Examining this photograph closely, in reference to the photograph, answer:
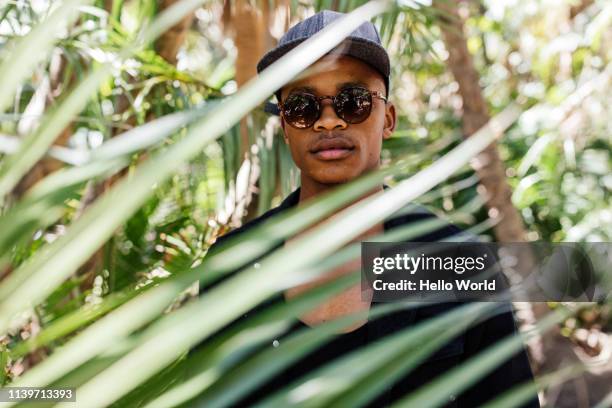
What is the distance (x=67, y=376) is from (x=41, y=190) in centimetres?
8

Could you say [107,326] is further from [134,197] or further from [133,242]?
[133,242]

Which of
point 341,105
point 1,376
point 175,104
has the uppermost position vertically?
point 175,104

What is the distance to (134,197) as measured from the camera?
29 cm

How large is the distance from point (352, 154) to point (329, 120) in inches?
2.4

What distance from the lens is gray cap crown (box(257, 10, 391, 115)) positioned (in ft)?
3.69

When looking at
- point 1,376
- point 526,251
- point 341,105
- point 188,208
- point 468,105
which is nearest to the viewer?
point 1,376

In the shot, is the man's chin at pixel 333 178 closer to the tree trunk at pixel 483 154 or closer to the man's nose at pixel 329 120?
the man's nose at pixel 329 120

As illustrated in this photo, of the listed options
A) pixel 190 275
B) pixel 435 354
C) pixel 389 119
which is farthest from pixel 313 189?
pixel 190 275

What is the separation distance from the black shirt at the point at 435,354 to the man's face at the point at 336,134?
4.5 inches

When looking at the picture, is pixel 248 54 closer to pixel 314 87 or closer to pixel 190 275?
pixel 314 87

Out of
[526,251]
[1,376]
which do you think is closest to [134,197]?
[1,376]

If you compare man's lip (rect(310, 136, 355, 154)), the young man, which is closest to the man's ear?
the young man

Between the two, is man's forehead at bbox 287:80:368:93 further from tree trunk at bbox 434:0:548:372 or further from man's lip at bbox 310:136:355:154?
tree trunk at bbox 434:0:548:372

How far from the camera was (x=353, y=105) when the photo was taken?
1110 mm
